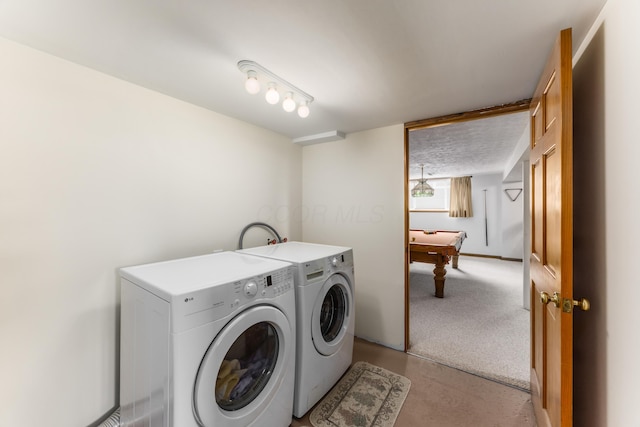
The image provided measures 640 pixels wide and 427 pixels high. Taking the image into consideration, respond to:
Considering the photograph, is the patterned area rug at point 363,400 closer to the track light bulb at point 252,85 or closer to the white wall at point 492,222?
the track light bulb at point 252,85

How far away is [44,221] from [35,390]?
86 centimetres

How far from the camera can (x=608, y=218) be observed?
0.93 m

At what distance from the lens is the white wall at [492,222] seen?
20.0ft

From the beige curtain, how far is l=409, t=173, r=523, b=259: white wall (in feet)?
0.61

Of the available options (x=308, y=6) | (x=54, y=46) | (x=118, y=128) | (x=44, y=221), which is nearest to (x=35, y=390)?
(x=44, y=221)

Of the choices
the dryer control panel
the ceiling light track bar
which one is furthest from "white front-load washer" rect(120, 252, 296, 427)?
the ceiling light track bar

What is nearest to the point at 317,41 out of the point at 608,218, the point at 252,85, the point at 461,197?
the point at 252,85

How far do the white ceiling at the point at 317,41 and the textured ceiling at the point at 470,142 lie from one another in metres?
0.99

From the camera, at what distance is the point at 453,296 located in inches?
147

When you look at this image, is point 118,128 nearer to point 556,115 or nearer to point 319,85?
point 319,85

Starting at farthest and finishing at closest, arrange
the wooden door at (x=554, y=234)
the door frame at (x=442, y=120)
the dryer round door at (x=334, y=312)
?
the door frame at (x=442, y=120) → the dryer round door at (x=334, y=312) → the wooden door at (x=554, y=234)

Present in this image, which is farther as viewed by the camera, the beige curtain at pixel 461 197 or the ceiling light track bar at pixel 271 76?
the beige curtain at pixel 461 197

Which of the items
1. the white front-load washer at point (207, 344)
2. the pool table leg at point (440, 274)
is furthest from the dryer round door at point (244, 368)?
the pool table leg at point (440, 274)

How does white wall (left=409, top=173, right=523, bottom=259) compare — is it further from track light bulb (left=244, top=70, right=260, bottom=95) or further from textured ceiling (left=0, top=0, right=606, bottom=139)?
track light bulb (left=244, top=70, right=260, bottom=95)
